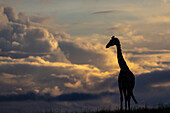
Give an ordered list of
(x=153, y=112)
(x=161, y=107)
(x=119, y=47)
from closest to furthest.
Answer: (x=153, y=112)
(x=161, y=107)
(x=119, y=47)

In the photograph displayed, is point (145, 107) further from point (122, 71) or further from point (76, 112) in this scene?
point (76, 112)

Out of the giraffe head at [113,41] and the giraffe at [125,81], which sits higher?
the giraffe head at [113,41]

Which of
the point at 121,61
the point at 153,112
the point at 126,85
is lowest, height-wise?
the point at 153,112

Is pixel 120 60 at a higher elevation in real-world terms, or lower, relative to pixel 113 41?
lower

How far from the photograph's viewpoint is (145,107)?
88.0ft

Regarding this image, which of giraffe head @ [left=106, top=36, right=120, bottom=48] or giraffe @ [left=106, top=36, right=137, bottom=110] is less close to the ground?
giraffe head @ [left=106, top=36, right=120, bottom=48]

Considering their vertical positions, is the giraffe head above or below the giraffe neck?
above

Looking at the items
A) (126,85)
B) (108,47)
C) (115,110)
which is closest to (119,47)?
(108,47)

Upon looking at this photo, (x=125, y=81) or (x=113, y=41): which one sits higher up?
(x=113, y=41)

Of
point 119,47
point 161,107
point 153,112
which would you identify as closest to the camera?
point 153,112

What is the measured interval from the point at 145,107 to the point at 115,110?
238 centimetres

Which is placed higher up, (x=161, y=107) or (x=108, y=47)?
(x=108, y=47)

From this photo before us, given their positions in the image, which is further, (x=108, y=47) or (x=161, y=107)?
(x=108, y=47)

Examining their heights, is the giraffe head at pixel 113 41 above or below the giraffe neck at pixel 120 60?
Answer: above
